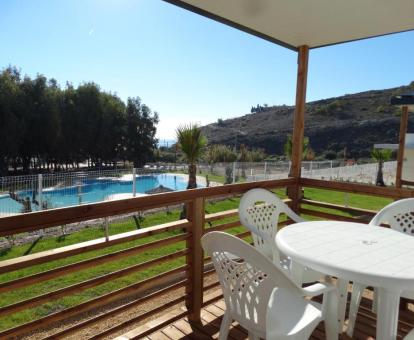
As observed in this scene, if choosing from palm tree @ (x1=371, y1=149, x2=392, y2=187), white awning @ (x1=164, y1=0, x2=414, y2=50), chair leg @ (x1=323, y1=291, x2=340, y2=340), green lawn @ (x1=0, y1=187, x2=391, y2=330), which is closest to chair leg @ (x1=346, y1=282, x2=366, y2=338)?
chair leg @ (x1=323, y1=291, x2=340, y2=340)

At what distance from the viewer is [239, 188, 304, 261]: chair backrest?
2.15 m

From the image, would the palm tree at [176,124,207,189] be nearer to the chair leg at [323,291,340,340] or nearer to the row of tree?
the chair leg at [323,291,340,340]

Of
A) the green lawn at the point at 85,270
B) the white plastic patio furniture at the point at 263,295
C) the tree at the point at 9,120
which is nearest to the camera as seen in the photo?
the white plastic patio furniture at the point at 263,295

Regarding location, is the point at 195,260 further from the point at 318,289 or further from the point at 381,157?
the point at 381,157

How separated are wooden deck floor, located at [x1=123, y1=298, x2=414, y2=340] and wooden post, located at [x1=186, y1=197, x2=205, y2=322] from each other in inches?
3.3

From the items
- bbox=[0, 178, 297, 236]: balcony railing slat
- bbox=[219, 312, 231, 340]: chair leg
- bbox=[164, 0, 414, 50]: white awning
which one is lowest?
bbox=[219, 312, 231, 340]: chair leg

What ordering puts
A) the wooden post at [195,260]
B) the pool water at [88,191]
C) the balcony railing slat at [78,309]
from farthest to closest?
1. the pool water at [88,191]
2. the wooden post at [195,260]
3. the balcony railing slat at [78,309]

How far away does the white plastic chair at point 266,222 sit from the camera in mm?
2004

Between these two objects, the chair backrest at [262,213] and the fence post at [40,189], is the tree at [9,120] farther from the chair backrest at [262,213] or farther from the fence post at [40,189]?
the chair backrest at [262,213]

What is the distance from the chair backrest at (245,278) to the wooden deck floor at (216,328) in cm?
72

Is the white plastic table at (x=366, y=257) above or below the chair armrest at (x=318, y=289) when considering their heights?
above

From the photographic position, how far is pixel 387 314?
1.38 meters

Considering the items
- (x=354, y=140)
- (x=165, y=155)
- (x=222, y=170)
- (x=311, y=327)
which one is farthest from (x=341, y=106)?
(x=311, y=327)

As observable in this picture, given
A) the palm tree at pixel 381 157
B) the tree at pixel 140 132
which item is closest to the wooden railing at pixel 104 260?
the palm tree at pixel 381 157
